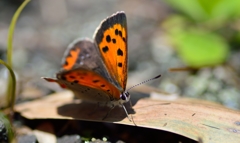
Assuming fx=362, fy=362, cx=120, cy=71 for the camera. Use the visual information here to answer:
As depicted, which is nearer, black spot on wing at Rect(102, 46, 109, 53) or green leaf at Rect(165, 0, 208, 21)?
black spot on wing at Rect(102, 46, 109, 53)

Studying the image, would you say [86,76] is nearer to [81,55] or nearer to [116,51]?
[116,51]

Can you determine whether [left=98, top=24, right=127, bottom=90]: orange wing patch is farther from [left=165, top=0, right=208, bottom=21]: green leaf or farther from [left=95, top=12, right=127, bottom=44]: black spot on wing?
[left=165, top=0, right=208, bottom=21]: green leaf

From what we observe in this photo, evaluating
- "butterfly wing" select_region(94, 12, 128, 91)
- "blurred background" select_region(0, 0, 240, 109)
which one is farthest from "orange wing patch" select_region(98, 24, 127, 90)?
"blurred background" select_region(0, 0, 240, 109)

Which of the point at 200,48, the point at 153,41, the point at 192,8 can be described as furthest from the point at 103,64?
the point at 192,8

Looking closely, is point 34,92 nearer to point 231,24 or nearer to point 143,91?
point 143,91

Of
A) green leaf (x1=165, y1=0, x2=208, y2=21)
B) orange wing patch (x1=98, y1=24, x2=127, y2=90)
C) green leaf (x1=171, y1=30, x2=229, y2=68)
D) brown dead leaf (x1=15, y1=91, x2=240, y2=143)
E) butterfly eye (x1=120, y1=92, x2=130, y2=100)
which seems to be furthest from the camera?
green leaf (x1=165, y1=0, x2=208, y2=21)

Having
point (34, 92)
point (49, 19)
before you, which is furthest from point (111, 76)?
point (49, 19)

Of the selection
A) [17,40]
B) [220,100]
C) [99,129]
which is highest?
[17,40]
